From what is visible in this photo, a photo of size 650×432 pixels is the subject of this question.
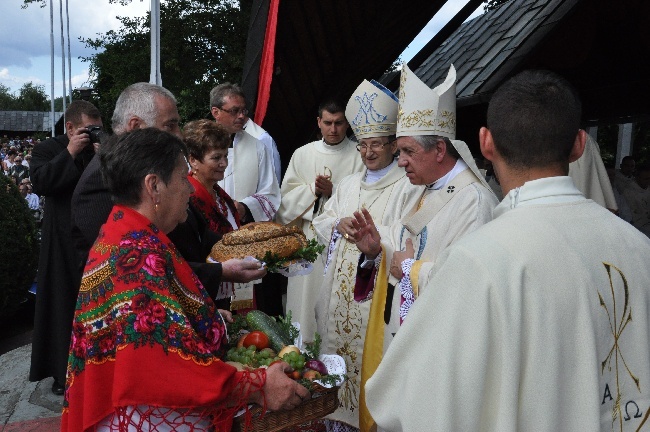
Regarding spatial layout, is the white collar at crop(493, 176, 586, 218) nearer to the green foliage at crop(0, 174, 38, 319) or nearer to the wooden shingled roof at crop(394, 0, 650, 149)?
the wooden shingled roof at crop(394, 0, 650, 149)

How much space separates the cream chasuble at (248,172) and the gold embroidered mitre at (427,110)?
223 centimetres

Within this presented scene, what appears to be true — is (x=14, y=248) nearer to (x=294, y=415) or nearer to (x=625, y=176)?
(x=294, y=415)

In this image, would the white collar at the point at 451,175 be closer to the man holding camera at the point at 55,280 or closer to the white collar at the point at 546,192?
the white collar at the point at 546,192

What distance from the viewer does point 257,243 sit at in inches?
120

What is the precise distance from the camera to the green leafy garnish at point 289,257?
304cm

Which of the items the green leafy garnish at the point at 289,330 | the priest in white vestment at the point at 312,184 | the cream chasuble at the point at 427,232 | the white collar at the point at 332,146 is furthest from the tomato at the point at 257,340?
the white collar at the point at 332,146

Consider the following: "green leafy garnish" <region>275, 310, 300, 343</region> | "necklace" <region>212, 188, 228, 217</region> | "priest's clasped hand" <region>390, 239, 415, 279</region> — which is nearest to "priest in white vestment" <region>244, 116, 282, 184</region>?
"necklace" <region>212, 188, 228, 217</region>

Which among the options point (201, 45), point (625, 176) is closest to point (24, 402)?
point (625, 176)

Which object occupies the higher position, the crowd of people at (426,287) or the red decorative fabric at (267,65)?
the red decorative fabric at (267,65)

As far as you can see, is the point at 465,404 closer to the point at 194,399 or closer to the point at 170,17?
the point at 194,399

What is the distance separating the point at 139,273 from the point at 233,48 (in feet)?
58.1

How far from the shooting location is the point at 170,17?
1953 cm

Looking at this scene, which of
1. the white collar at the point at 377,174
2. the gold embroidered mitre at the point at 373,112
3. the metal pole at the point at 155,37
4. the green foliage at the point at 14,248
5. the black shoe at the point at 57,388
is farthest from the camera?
the green foliage at the point at 14,248

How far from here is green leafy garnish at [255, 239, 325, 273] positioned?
9.98 ft
